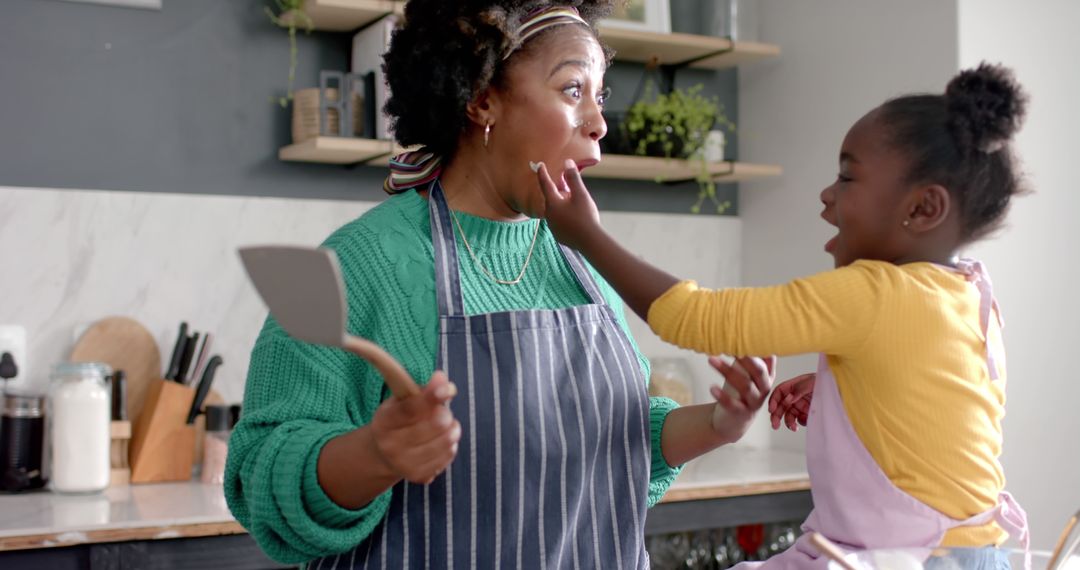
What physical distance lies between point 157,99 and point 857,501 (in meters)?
2.24

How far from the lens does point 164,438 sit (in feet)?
8.82

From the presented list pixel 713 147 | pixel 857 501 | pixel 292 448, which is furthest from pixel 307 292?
pixel 713 147

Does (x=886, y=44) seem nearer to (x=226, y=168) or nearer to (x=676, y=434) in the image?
(x=226, y=168)

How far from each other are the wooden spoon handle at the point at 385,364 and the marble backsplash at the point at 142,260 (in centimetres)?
203

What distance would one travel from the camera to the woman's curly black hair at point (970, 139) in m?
1.10

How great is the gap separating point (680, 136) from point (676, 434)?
77.3 inches

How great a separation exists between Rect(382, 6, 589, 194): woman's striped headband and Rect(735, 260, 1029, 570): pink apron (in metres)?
0.54

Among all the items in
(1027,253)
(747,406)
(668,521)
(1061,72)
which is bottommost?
(668,521)

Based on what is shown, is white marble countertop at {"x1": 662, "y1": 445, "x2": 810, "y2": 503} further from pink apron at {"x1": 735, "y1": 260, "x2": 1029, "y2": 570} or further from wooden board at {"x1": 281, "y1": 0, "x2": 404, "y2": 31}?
pink apron at {"x1": 735, "y1": 260, "x2": 1029, "y2": 570}

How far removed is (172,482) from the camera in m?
Answer: 2.69

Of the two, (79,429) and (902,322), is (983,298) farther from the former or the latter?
(79,429)

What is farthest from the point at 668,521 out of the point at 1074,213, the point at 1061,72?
the point at 1061,72

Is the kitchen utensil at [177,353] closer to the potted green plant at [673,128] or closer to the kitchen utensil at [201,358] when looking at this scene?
the kitchen utensil at [201,358]

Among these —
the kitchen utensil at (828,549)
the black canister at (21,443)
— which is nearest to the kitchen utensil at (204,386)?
the black canister at (21,443)
